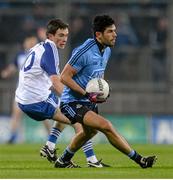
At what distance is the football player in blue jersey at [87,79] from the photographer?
1226 cm

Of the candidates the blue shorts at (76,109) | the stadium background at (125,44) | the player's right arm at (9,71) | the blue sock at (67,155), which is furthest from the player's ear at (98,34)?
the stadium background at (125,44)

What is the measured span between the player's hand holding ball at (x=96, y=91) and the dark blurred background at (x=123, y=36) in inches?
466

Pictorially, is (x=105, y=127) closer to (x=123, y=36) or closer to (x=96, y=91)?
(x=96, y=91)

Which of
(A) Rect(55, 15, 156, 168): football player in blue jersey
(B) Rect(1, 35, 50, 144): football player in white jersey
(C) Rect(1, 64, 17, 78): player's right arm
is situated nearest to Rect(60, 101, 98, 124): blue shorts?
(A) Rect(55, 15, 156, 168): football player in blue jersey

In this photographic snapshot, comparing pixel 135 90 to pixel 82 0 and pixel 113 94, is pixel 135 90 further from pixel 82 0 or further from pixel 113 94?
pixel 82 0

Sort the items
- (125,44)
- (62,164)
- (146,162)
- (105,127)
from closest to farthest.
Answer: (105,127)
(146,162)
(62,164)
(125,44)

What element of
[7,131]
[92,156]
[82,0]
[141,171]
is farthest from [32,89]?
[82,0]

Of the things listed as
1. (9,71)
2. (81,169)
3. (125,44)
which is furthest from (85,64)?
(125,44)

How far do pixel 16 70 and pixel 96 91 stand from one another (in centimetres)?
1189

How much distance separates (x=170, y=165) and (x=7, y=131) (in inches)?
414

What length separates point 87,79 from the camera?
12.6 meters

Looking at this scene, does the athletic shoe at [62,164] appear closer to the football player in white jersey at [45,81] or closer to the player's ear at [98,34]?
the football player in white jersey at [45,81]

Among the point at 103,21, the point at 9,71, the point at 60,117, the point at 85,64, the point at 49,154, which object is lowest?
the point at 49,154

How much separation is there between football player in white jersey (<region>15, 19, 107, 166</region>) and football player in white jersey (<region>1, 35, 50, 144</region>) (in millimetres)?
7426
